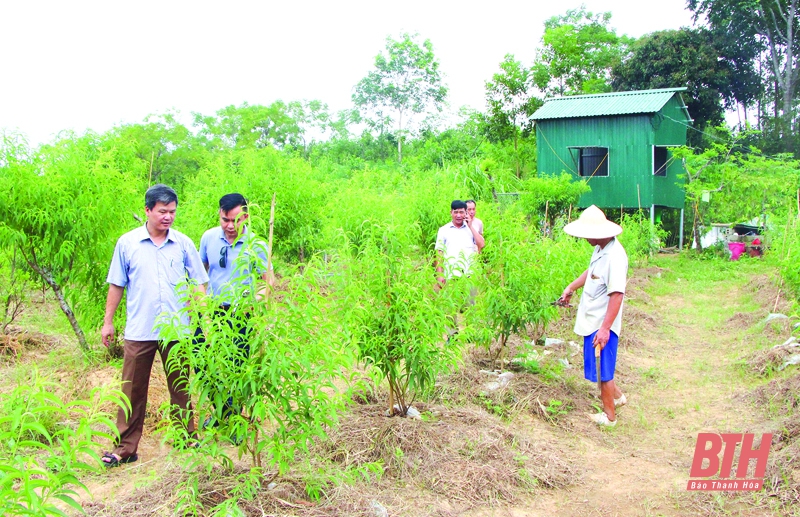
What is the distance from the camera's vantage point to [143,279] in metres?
4.23

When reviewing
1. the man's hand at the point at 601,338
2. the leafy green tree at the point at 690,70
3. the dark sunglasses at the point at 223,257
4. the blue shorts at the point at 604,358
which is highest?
the leafy green tree at the point at 690,70

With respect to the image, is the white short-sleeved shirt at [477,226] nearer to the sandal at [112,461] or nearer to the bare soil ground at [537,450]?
the bare soil ground at [537,450]

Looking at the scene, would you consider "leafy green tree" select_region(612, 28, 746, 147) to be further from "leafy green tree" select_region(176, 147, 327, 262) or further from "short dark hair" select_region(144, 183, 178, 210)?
"short dark hair" select_region(144, 183, 178, 210)

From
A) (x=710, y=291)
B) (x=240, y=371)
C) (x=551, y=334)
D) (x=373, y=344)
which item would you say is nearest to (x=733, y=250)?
(x=710, y=291)

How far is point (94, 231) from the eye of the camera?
19.0 ft

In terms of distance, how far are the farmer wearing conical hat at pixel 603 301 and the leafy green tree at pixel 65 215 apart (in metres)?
4.10

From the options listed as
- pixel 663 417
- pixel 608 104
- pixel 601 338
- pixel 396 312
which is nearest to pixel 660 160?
pixel 608 104

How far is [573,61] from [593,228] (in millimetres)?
27316

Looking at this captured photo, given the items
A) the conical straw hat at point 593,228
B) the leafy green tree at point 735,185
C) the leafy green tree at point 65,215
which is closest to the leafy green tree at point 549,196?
the leafy green tree at point 735,185

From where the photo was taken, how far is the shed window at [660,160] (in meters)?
22.5

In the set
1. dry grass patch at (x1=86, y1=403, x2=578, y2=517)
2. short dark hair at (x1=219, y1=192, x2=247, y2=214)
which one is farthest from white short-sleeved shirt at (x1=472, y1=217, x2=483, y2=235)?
short dark hair at (x1=219, y1=192, x2=247, y2=214)

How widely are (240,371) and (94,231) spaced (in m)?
3.21

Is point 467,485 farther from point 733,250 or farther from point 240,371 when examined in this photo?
point 733,250

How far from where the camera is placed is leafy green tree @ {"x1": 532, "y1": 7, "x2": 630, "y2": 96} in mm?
29891
